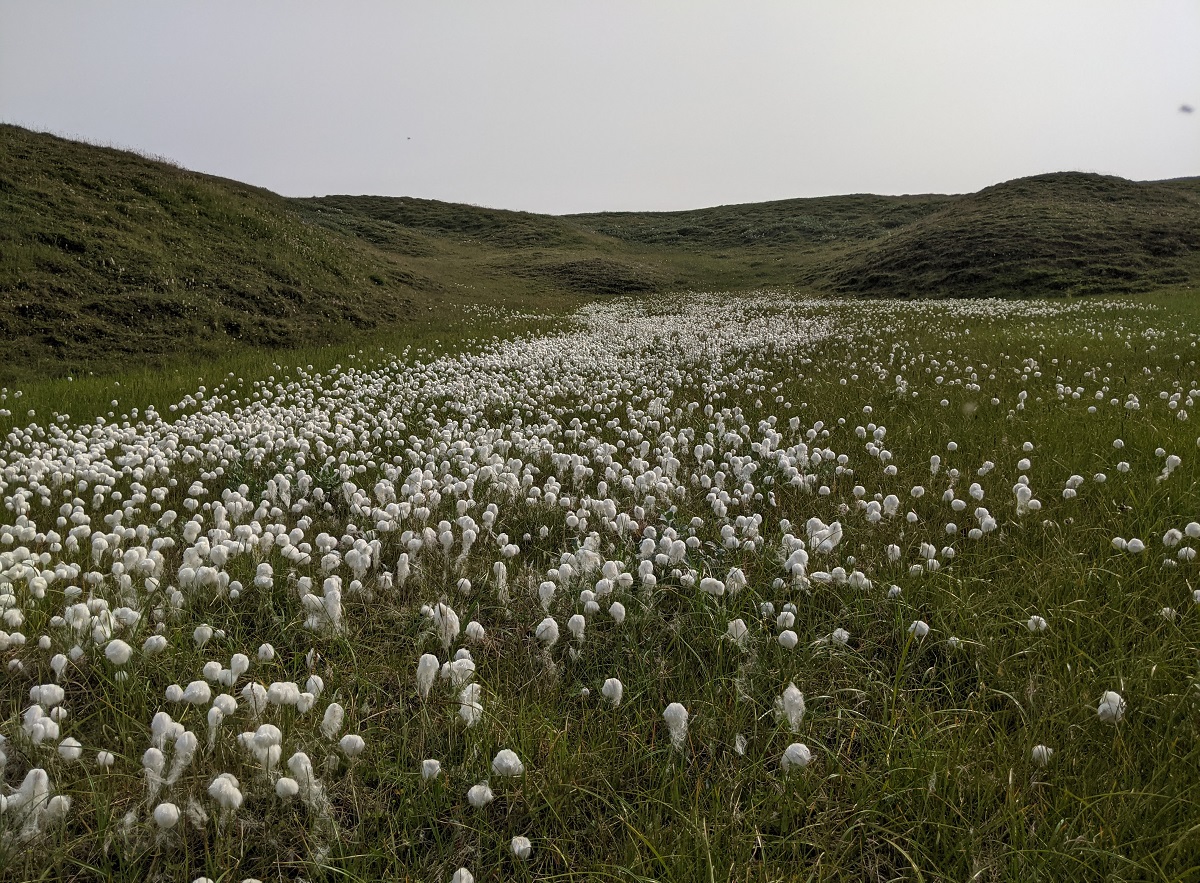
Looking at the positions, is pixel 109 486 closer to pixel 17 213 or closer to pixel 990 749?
pixel 990 749

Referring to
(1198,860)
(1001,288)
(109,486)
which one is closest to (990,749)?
(1198,860)

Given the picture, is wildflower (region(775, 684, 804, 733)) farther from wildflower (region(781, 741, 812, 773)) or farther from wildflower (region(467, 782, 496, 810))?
wildflower (region(467, 782, 496, 810))

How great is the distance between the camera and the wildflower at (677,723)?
249 cm

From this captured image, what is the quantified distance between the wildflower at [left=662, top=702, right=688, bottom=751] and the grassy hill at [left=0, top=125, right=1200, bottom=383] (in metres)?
14.1

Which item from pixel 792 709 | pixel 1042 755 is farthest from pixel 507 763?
pixel 1042 755

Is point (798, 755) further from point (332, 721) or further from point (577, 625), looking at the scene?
point (332, 721)

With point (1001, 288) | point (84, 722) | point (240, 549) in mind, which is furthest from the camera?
point (1001, 288)

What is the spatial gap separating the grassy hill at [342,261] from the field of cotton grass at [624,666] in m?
10.3

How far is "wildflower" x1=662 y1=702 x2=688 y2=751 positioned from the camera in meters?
2.49

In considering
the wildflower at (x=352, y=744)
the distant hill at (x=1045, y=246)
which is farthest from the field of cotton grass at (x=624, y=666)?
the distant hill at (x=1045, y=246)

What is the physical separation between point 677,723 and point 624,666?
0.74 metres

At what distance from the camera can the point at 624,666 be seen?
3.24m

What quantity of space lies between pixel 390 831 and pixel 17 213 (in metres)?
21.5

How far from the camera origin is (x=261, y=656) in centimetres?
315
